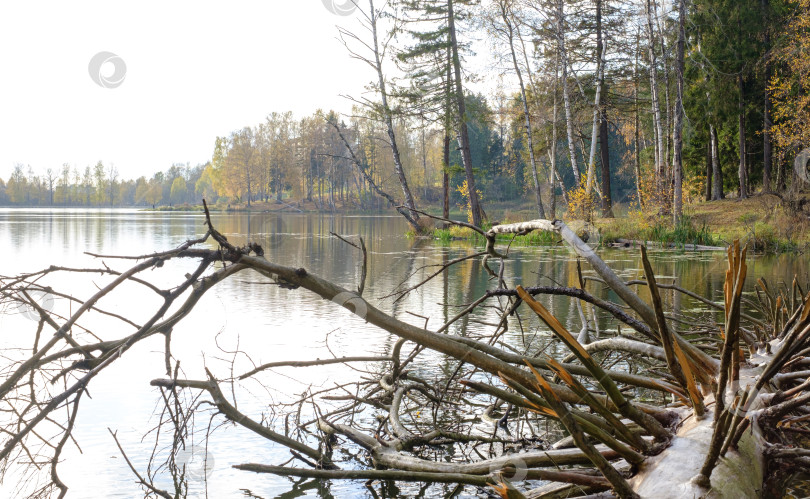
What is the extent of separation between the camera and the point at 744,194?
2452cm

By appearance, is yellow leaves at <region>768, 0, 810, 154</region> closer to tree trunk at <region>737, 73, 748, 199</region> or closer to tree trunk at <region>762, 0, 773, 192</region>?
tree trunk at <region>762, 0, 773, 192</region>

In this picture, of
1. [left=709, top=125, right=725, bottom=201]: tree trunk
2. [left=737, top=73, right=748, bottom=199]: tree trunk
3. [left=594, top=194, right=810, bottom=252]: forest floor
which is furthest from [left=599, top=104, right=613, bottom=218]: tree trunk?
[left=737, top=73, right=748, bottom=199]: tree trunk

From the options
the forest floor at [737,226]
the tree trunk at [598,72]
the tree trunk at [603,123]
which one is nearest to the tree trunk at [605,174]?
the tree trunk at [603,123]

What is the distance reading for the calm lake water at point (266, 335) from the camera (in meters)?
3.93

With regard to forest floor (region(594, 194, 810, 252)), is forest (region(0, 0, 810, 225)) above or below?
above

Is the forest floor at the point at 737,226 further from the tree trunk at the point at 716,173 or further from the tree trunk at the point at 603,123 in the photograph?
the tree trunk at the point at 716,173

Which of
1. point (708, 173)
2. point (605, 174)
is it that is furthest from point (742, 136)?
point (605, 174)

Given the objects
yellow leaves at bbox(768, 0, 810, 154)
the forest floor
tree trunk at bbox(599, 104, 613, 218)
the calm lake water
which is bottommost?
the calm lake water

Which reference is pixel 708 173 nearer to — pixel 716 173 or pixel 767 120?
pixel 716 173

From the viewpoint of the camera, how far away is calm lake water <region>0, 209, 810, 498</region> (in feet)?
12.9

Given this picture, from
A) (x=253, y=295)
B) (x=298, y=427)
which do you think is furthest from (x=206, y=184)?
(x=298, y=427)

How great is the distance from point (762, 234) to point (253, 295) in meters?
14.0

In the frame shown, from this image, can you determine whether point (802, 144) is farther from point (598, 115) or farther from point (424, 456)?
point (424, 456)

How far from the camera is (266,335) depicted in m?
7.88
